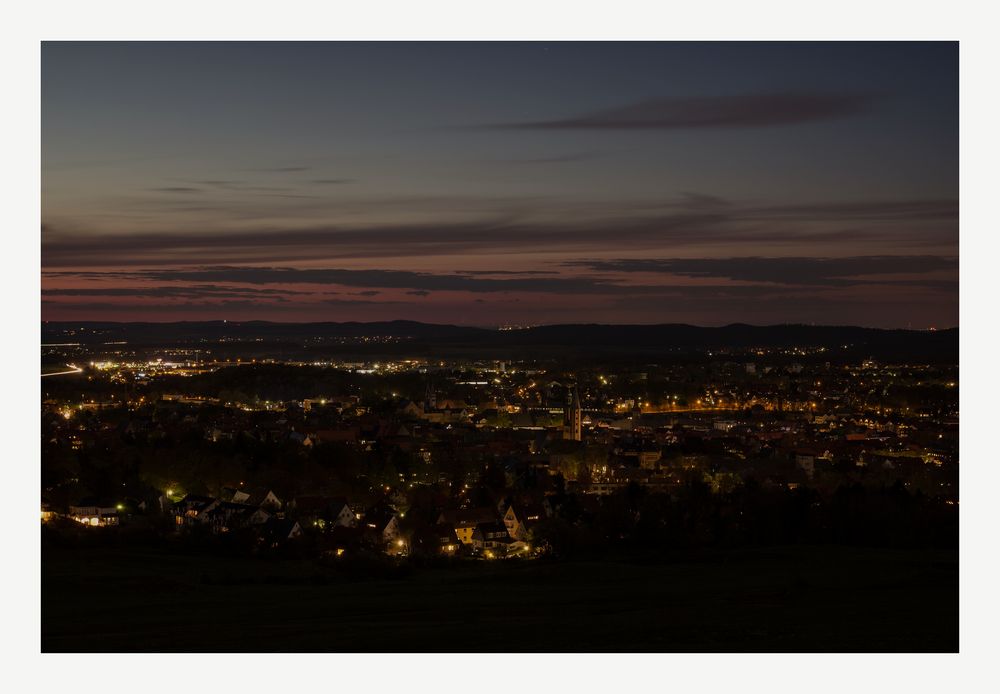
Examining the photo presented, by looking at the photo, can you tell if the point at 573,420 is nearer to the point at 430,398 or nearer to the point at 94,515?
the point at 430,398

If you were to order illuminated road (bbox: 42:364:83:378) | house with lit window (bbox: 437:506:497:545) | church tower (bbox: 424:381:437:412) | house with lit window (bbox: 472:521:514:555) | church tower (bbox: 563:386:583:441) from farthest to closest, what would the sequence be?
1. church tower (bbox: 424:381:437:412)
2. church tower (bbox: 563:386:583:441)
3. illuminated road (bbox: 42:364:83:378)
4. house with lit window (bbox: 437:506:497:545)
5. house with lit window (bbox: 472:521:514:555)

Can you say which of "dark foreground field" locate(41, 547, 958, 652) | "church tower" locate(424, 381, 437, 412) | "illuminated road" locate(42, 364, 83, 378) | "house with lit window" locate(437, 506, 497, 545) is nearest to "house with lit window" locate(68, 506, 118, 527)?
"dark foreground field" locate(41, 547, 958, 652)

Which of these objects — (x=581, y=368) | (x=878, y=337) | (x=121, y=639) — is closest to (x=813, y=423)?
(x=581, y=368)

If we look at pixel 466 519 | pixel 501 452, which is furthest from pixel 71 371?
pixel 501 452

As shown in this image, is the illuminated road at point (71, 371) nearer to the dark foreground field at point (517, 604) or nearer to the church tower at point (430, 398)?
the dark foreground field at point (517, 604)

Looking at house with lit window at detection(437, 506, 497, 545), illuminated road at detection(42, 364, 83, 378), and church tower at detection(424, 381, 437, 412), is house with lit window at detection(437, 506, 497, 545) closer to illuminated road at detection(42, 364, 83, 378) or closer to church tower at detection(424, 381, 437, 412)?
illuminated road at detection(42, 364, 83, 378)

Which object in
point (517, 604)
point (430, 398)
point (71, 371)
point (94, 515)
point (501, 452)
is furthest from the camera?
point (430, 398)

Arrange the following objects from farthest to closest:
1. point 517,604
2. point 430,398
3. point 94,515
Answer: point 430,398 → point 94,515 → point 517,604
